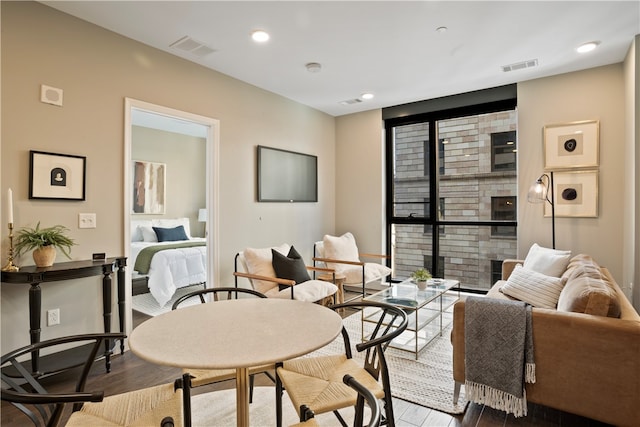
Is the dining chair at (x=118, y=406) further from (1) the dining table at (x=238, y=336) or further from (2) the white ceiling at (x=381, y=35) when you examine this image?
(2) the white ceiling at (x=381, y=35)

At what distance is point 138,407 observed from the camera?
1.39 meters

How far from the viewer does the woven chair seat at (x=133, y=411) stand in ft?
4.25

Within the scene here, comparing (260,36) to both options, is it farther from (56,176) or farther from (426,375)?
(426,375)

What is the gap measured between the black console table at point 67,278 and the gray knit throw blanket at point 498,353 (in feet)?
8.56

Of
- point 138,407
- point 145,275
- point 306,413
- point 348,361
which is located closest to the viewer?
point 306,413

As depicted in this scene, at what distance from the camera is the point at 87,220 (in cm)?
285

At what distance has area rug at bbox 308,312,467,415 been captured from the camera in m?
2.28

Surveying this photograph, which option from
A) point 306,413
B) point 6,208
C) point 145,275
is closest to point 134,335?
point 306,413

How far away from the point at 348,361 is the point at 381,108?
427cm

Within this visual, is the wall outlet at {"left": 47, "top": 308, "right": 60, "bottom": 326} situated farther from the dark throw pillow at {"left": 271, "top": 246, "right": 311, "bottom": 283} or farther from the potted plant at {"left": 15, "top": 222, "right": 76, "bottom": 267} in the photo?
the dark throw pillow at {"left": 271, "top": 246, "right": 311, "bottom": 283}

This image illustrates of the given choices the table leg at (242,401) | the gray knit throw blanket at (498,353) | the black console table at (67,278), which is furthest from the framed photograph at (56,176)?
the gray knit throw blanket at (498,353)

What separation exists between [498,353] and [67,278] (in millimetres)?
2851

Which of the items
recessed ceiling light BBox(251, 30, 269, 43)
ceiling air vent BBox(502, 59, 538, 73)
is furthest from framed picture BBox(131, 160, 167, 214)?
ceiling air vent BBox(502, 59, 538, 73)

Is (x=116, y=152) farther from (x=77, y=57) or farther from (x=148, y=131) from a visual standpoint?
(x=148, y=131)
